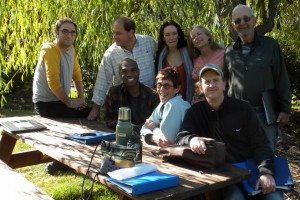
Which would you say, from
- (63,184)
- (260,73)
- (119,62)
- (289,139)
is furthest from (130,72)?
(289,139)

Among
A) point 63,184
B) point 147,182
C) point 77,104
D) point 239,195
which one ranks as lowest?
point 63,184

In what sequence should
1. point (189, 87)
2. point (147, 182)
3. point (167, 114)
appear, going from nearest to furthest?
point (147, 182), point (167, 114), point (189, 87)

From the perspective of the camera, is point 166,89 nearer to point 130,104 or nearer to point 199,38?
point 130,104

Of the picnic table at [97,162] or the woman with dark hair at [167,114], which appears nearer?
the picnic table at [97,162]

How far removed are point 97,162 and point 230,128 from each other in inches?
38.3

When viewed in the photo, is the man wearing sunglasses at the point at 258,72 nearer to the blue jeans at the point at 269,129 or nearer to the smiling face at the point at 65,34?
the blue jeans at the point at 269,129

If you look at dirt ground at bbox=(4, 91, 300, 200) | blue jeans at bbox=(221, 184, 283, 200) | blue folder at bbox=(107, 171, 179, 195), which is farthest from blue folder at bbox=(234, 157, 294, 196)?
dirt ground at bbox=(4, 91, 300, 200)

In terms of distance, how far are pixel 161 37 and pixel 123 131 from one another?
6.07 feet

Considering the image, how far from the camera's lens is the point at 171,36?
4148 mm

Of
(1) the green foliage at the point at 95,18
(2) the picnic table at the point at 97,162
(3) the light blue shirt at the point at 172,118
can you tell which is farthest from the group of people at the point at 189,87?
(1) the green foliage at the point at 95,18

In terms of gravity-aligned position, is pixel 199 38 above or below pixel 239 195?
above

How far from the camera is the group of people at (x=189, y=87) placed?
3012 millimetres

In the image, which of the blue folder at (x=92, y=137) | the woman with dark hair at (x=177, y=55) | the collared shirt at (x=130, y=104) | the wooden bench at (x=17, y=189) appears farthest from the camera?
the woman with dark hair at (x=177, y=55)

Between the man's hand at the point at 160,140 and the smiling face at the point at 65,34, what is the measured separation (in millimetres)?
1812
